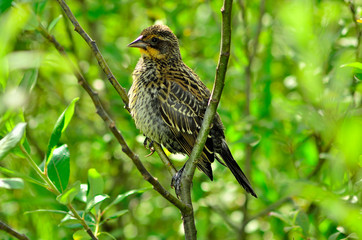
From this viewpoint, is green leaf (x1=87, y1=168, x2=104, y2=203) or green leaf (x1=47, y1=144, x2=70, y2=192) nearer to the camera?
green leaf (x1=47, y1=144, x2=70, y2=192)

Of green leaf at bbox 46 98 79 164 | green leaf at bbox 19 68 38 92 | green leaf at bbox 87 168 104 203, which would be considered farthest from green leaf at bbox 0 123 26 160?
green leaf at bbox 87 168 104 203

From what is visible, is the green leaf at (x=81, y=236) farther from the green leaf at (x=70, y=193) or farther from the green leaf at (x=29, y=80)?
the green leaf at (x=29, y=80)

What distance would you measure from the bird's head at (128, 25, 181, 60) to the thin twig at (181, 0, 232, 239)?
66.7 inches

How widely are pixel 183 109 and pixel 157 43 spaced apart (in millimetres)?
719

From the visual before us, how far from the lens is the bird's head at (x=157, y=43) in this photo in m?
3.85

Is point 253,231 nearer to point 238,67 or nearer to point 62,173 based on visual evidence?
point 238,67

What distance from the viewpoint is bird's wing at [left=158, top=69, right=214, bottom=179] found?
351cm

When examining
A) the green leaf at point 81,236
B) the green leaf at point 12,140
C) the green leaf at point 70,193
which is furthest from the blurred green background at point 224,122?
the green leaf at point 12,140

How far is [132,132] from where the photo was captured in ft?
12.4

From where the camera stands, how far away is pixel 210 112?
2.14 meters

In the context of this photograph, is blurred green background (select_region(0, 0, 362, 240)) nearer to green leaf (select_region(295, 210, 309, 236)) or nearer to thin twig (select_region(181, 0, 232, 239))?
green leaf (select_region(295, 210, 309, 236))

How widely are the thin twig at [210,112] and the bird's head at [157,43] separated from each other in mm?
1694

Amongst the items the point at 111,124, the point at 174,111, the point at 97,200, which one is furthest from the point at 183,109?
the point at 111,124

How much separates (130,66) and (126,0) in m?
0.60
